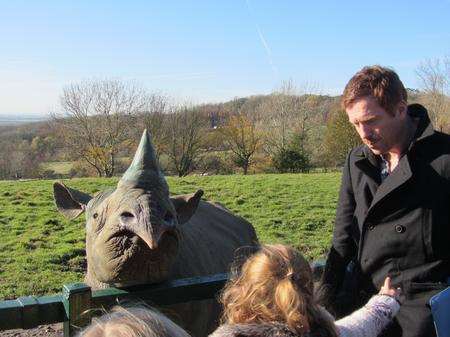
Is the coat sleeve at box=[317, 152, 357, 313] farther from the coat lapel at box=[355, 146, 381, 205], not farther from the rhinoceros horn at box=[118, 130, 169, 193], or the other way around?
the rhinoceros horn at box=[118, 130, 169, 193]

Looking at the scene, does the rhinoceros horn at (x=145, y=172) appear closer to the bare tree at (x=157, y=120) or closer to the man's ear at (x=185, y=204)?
the man's ear at (x=185, y=204)

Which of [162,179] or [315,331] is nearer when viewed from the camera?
[315,331]

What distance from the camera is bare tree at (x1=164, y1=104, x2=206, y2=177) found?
2024 inches

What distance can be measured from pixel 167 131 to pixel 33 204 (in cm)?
3666

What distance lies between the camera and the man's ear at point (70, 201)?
5.10m

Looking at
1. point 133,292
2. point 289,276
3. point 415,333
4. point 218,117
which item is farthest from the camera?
point 218,117

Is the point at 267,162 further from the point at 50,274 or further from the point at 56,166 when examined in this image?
the point at 50,274

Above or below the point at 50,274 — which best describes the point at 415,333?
above

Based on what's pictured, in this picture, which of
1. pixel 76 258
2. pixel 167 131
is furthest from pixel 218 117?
pixel 76 258

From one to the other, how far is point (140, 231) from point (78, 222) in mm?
9820

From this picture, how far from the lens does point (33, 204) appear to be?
1561cm

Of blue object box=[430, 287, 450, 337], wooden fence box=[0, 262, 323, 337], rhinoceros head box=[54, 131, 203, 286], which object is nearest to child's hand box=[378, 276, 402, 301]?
blue object box=[430, 287, 450, 337]

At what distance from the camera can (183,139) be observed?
52219 mm

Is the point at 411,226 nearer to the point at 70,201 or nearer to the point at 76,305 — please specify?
the point at 76,305
